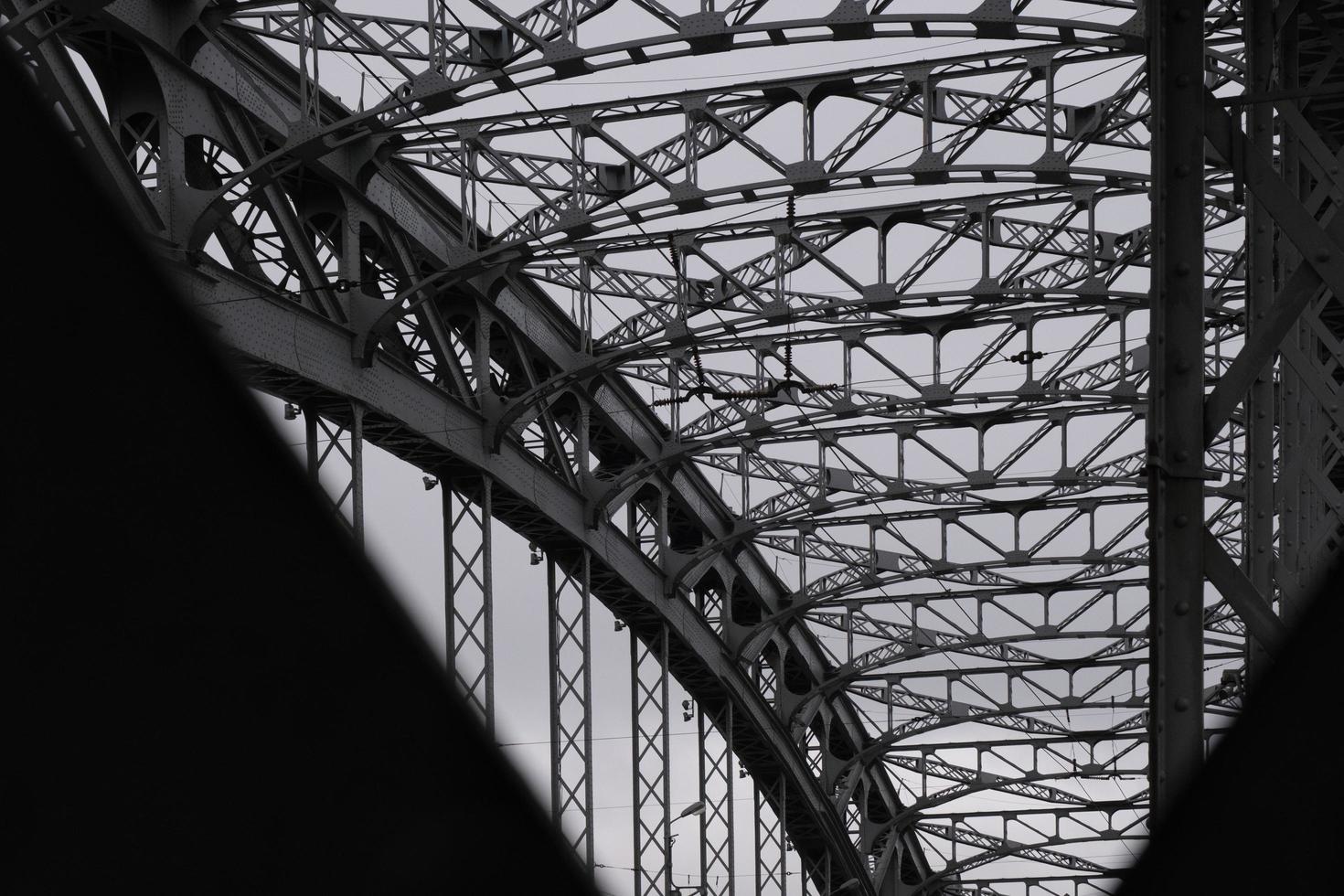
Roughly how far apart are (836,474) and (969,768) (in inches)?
761

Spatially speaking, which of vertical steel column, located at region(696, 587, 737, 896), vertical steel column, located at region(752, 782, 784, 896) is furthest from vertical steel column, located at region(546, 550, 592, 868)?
vertical steel column, located at region(752, 782, 784, 896)

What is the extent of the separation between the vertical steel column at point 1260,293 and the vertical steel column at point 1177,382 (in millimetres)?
2759

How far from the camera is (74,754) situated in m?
0.70

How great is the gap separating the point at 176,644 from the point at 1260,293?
8749 millimetres

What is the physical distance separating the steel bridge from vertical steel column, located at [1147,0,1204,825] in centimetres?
1

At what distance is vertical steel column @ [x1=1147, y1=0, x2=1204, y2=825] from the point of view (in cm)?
506

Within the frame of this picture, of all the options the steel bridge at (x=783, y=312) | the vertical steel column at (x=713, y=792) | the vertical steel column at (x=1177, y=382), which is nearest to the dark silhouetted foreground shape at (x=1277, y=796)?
the steel bridge at (x=783, y=312)

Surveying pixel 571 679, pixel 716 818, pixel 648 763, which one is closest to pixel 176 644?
pixel 571 679

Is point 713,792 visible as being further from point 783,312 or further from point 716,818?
point 783,312

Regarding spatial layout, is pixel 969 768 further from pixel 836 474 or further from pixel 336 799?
pixel 336 799

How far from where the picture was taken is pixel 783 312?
907 inches

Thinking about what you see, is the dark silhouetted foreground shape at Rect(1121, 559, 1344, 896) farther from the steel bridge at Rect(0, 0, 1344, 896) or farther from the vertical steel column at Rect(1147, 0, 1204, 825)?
the vertical steel column at Rect(1147, 0, 1204, 825)

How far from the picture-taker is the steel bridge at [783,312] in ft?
26.4

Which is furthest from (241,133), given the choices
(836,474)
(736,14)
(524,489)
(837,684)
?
(837,684)
